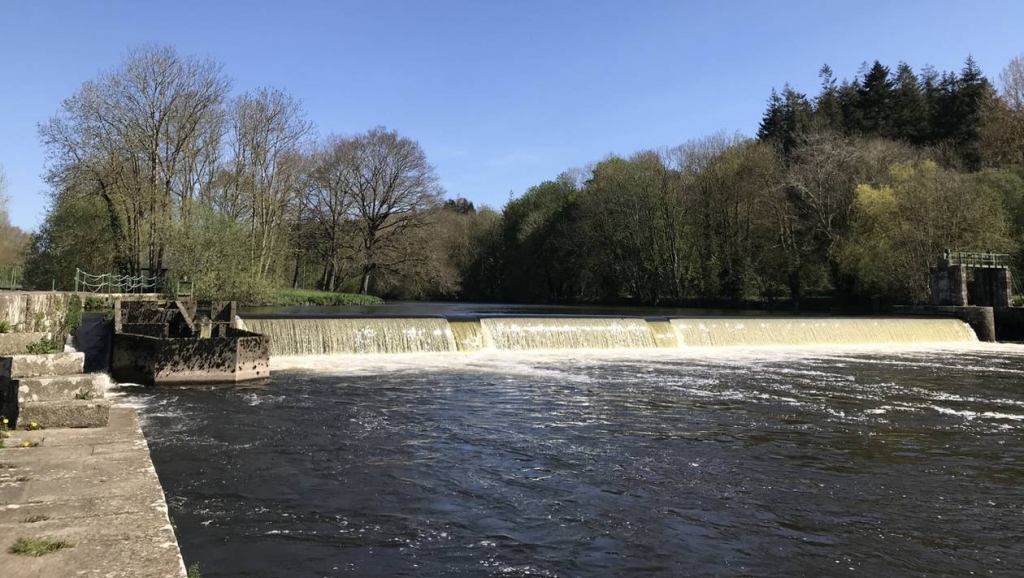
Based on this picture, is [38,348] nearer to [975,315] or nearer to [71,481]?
[71,481]

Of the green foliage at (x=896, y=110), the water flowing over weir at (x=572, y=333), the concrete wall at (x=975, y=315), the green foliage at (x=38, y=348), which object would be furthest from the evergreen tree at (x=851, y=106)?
the green foliage at (x=38, y=348)

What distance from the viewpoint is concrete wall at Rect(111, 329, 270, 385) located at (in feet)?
40.8

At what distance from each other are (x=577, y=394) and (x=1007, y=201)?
111 feet

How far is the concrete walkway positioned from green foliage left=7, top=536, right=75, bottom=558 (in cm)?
3

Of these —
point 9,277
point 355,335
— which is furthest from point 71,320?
point 9,277

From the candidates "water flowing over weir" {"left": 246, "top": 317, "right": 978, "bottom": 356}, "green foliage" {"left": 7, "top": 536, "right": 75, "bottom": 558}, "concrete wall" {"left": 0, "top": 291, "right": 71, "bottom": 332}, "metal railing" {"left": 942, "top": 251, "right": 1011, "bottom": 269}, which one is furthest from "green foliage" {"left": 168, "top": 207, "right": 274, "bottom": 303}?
"metal railing" {"left": 942, "top": 251, "right": 1011, "bottom": 269}

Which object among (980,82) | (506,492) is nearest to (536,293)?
(980,82)

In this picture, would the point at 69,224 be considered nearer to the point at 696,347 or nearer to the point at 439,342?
the point at 439,342

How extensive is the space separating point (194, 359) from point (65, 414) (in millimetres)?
7088

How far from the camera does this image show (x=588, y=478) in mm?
6715

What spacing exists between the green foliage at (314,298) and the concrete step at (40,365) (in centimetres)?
3043

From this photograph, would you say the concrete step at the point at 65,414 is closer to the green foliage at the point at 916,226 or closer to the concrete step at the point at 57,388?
the concrete step at the point at 57,388

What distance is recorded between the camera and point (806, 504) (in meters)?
5.98

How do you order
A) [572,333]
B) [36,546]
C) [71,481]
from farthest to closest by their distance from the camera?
[572,333], [71,481], [36,546]
